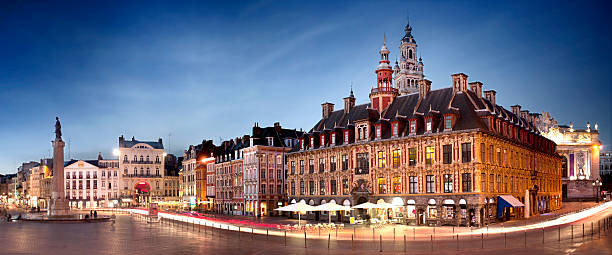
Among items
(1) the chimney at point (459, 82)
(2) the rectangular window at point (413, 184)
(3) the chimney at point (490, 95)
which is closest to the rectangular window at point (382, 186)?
(2) the rectangular window at point (413, 184)

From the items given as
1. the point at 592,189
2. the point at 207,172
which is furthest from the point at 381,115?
the point at 592,189

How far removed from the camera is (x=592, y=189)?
107 meters

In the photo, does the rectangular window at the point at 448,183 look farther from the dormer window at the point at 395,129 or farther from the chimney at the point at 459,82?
the chimney at the point at 459,82

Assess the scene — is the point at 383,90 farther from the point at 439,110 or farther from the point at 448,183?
the point at 448,183

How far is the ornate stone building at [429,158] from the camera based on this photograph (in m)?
51.1

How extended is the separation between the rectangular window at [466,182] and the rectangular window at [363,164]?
1266cm

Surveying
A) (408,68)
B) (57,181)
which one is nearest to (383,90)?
(57,181)

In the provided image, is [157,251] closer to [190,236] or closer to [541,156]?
[190,236]

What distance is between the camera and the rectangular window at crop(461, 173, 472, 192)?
5038cm

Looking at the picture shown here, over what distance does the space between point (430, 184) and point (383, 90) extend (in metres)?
15.5

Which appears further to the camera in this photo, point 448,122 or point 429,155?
point 429,155

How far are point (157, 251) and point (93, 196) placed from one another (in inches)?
4228

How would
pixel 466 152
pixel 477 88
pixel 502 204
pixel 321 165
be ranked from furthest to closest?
pixel 321 165
pixel 477 88
pixel 502 204
pixel 466 152

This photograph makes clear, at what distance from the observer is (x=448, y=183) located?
172 ft
